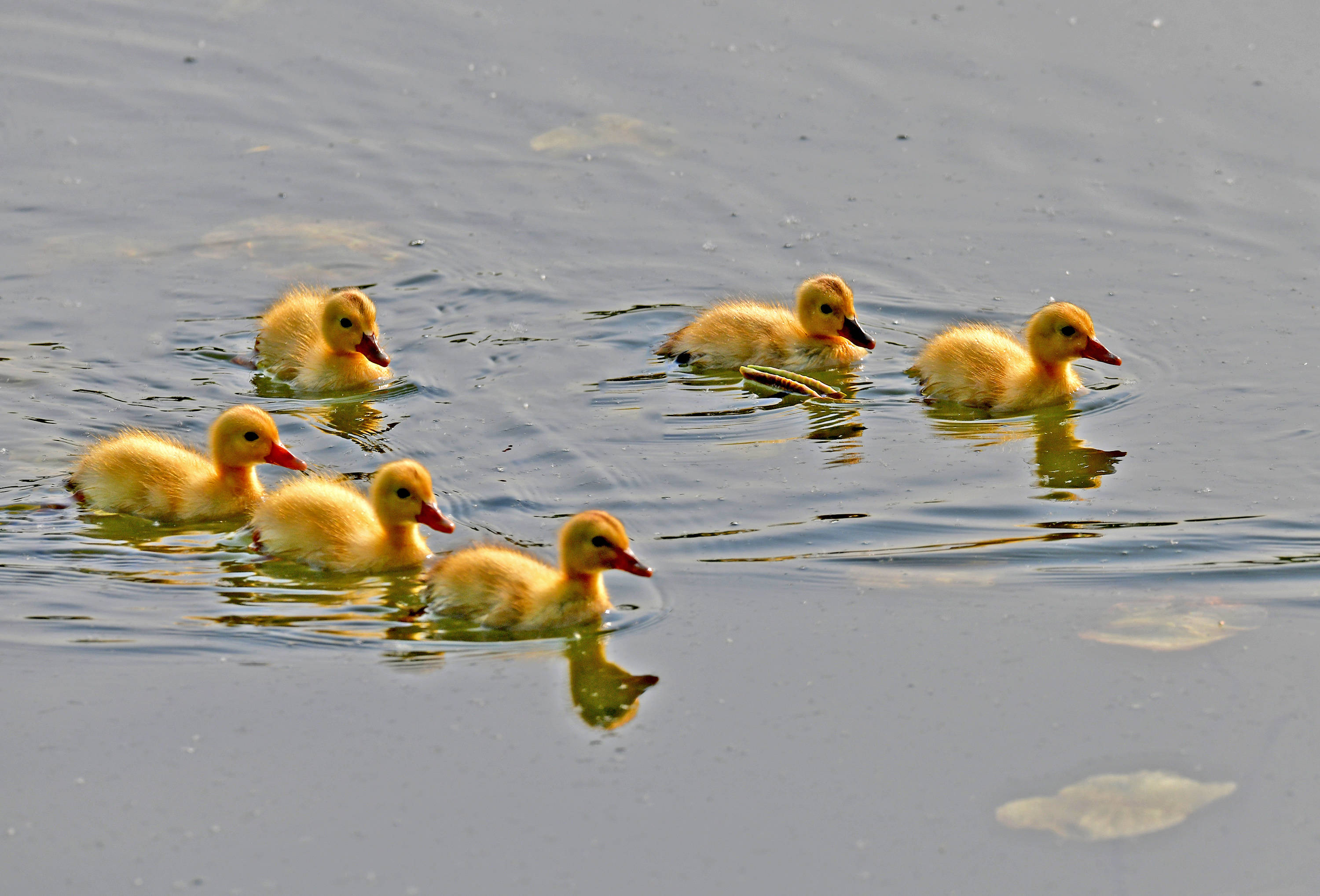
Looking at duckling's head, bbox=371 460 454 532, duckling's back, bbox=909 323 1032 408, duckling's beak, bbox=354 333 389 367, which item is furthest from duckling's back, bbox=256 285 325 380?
duckling's back, bbox=909 323 1032 408

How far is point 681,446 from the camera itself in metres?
7.48

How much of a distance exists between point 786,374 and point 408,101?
4.14 m

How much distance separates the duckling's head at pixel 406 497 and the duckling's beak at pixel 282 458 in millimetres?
786

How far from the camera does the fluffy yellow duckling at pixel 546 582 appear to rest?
5703 millimetres

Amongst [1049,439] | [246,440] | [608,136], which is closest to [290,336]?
[246,440]

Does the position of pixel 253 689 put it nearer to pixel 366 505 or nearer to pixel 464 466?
pixel 366 505

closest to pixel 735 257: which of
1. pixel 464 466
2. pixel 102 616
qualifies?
pixel 464 466

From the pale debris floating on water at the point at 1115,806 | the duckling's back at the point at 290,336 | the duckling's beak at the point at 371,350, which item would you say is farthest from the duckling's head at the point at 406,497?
the pale debris floating on water at the point at 1115,806

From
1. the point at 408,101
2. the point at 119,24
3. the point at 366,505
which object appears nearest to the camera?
the point at 366,505

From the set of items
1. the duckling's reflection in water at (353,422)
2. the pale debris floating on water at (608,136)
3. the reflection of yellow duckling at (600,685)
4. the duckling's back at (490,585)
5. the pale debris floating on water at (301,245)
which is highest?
the pale debris floating on water at (608,136)

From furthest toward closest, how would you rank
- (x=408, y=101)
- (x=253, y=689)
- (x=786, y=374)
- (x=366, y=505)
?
(x=408, y=101)
(x=786, y=374)
(x=366, y=505)
(x=253, y=689)

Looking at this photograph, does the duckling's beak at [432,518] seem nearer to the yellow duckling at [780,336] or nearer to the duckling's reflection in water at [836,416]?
the duckling's reflection in water at [836,416]

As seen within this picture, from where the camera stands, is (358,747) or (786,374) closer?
(358,747)

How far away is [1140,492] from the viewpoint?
22.7 ft
